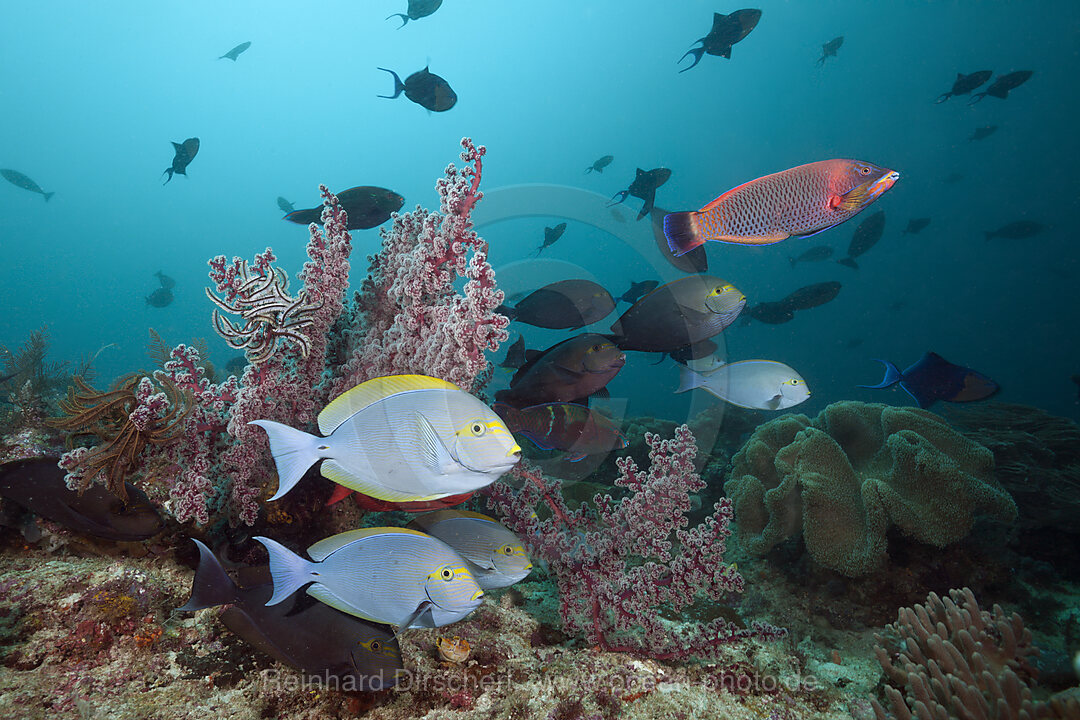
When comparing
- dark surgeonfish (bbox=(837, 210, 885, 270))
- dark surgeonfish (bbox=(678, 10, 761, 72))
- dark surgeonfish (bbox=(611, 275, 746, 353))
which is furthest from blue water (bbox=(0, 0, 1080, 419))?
dark surgeonfish (bbox=(611, 275, 746, 353))

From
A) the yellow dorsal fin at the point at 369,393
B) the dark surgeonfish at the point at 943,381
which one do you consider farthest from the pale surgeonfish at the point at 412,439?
the dark surgeonfish at the point at 943,381

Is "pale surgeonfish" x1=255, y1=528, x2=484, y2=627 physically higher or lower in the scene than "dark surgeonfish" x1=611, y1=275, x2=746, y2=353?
lower

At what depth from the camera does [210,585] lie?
63.0 inches

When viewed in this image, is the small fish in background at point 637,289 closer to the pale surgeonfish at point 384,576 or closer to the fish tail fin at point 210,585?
the pale surgeonfish at point 384,576

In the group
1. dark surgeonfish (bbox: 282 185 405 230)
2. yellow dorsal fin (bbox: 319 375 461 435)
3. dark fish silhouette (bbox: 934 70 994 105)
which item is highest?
dark fish silhouette (bbox: 934 70 994 105)

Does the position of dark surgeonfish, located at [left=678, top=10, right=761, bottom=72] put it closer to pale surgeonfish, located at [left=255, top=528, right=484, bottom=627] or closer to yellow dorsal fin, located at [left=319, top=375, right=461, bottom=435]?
yellow dorsal fin, located at [left=319, top=375, right=461, bottom=435]

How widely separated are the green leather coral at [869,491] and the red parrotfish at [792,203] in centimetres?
307

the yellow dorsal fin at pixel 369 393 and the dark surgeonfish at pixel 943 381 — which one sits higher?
the yellow dorsal fin at pixel 369 393

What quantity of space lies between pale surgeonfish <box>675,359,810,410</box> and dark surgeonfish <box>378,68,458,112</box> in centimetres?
503

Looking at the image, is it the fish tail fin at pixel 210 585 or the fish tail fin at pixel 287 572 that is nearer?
the fish tail fin at pixel 287 572

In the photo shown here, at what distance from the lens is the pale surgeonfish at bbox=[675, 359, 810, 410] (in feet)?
11.0

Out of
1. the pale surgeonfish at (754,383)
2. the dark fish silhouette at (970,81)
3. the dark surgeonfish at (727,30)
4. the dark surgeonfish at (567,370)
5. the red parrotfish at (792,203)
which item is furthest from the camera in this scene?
the dark fish silhouette at (970,81)

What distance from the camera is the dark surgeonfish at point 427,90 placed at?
572cm

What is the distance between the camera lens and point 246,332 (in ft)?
Answer: 6.53
